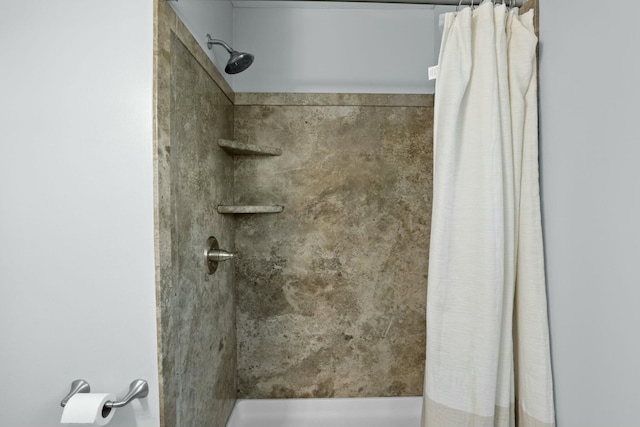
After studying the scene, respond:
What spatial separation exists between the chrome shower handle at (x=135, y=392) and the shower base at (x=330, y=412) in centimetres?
96

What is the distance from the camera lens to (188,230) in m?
1.10

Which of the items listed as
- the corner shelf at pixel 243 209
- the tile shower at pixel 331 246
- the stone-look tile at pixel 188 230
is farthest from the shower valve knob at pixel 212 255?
the tile shower at pixel 331 246

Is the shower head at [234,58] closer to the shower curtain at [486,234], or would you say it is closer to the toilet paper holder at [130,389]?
the shower curtain at [486,234]

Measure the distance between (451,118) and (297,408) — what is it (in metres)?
1.63

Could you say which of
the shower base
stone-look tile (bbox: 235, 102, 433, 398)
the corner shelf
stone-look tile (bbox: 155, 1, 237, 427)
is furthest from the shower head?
the shower base

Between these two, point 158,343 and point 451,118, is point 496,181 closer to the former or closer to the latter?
point 451,118

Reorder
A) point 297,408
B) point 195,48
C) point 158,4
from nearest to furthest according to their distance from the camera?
point 158,4 < point 195,48 < point 297,408

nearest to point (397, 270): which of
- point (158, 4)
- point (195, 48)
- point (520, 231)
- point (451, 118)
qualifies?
point (520, 231)

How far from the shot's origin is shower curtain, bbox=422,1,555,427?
3.05 ft

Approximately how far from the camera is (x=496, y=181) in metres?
0.92

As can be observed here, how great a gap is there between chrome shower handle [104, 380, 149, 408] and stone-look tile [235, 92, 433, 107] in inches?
53.3

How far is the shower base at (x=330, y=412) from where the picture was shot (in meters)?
1.70

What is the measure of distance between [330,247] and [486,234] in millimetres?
926

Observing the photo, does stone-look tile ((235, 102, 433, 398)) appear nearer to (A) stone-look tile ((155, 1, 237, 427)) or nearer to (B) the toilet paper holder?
(A) stone-look tile ((155, 1, 237, 427))
